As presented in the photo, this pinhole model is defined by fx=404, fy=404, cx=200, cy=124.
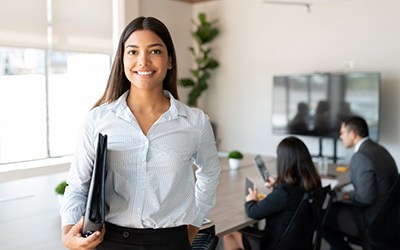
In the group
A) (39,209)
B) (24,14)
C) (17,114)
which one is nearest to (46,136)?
(17,114)

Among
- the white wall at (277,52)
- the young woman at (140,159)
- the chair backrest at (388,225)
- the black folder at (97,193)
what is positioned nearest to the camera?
the black folder at (97,193)

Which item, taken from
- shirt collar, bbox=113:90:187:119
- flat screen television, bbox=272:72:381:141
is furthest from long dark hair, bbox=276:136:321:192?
flat screen television, bbox=272:72:381:141

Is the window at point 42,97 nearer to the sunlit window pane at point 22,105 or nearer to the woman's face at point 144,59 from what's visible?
the sunlit window pane at point 22,105

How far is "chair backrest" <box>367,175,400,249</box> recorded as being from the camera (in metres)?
2.62

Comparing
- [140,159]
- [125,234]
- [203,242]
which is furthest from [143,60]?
[203,242]

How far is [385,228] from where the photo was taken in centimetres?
269

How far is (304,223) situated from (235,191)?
2.45ft

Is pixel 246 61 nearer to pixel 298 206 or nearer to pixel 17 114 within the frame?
pixel 17 114

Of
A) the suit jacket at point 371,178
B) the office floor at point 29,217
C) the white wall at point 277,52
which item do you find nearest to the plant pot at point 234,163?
the suit jacket at point 371,178

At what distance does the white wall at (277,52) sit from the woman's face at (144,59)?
4.14 metres

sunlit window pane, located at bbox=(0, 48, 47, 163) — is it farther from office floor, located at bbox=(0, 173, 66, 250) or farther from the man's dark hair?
the man's dark hair

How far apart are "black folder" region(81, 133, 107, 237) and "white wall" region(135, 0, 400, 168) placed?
14.3 feet

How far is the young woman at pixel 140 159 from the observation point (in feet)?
3.61

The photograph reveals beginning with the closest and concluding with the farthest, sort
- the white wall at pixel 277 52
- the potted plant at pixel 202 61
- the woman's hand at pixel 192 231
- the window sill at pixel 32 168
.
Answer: the woman's hand at pixel 192 231
the window sill at pixel 32 168
the white wall at pixel 277 52
the potted plant at pixel 202 61
